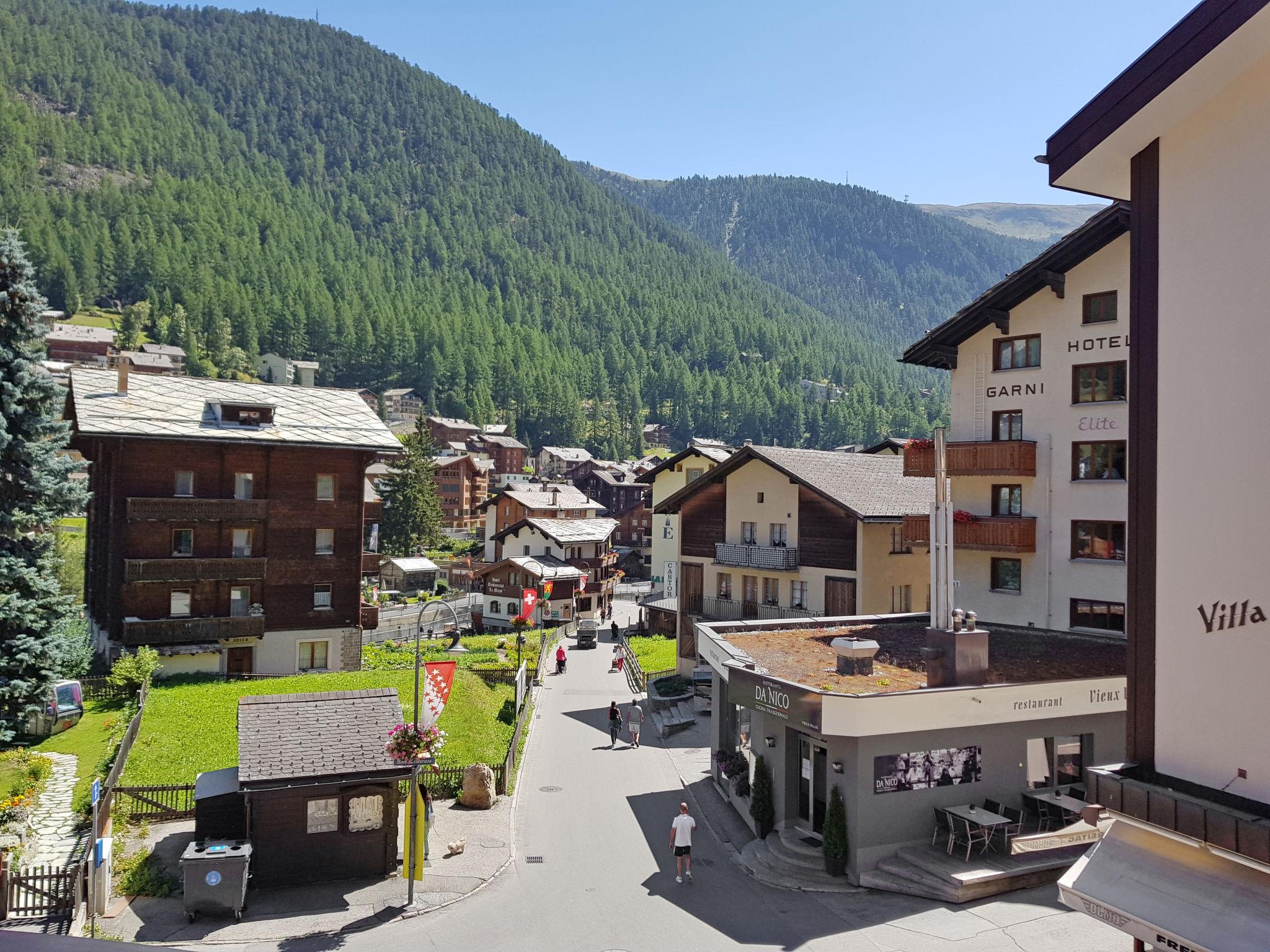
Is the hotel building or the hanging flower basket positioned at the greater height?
the hotel building

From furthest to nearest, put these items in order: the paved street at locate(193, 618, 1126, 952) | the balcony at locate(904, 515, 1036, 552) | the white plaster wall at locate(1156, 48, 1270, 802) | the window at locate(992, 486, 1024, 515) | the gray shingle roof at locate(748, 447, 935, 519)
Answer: the gray shingle roof at locate(748, 447, 935, 519)
the window at locate(992, 486, 1024, 515)
the balcony at locate(904, 515, 1036, 552)
the paved street at locate(193, 618, 1126, 952)
the white plaster wall at locate(1156, 48, 1270, 802)

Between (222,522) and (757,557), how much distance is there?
23.3 metres

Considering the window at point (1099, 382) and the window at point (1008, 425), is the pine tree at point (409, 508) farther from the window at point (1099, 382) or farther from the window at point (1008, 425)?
the window at point (1099, 382)

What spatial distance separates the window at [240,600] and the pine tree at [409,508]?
184ft

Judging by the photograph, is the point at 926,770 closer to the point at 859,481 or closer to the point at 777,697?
the point at 777,697

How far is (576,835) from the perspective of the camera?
2248cm

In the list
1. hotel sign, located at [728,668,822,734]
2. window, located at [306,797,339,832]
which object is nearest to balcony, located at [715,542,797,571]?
hotel sign, located at [728,668,822,734]

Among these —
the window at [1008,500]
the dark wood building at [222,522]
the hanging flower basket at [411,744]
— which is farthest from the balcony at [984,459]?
the dark wood building at [222,522]

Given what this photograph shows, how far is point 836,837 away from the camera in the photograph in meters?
18.6

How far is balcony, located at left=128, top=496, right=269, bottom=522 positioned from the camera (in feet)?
127

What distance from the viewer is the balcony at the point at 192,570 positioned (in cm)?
3847

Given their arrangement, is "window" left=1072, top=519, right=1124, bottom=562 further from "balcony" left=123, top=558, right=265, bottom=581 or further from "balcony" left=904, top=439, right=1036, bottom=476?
"balcony" left=123, top=558, right=265, bottom=581

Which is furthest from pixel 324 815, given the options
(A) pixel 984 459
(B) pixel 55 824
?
(A) pixel 984 459

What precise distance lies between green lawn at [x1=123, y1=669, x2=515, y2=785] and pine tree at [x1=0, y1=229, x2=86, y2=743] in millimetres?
3749
